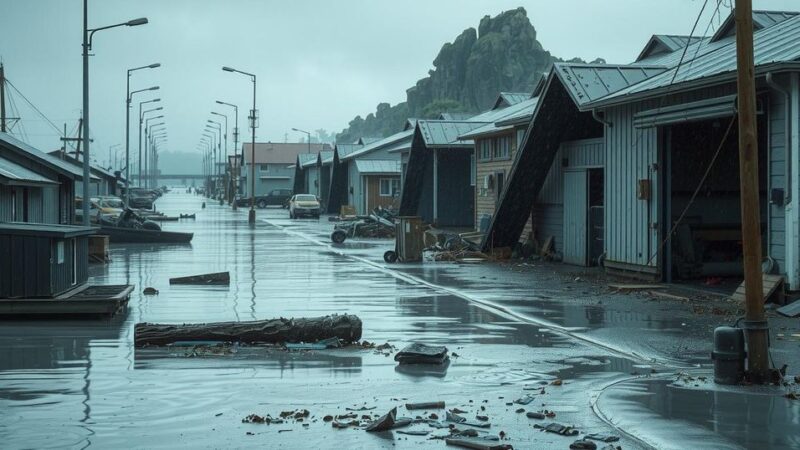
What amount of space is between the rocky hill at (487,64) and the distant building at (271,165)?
19008mm

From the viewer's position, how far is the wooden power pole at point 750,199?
10820mm

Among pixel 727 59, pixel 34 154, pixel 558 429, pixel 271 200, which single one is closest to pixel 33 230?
pixel 558 429

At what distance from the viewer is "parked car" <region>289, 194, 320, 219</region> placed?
236 ft

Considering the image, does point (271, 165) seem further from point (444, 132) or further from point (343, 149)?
point (444, 132)

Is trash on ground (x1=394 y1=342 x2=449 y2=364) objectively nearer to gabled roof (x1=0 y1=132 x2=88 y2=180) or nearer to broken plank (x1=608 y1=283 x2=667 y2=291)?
broken plank (x1=608 y1=283 x2=667 y2=291)

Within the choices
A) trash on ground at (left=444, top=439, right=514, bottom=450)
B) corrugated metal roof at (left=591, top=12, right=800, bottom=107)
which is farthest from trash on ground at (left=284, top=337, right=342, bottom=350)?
corrugated metal roof at (left=591, top=12, right=800, bottom=107)

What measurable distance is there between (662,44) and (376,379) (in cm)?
3147

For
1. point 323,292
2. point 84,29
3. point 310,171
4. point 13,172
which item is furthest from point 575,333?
point 310,171

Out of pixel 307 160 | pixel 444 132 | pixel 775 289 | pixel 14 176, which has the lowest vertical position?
pixel 775 289

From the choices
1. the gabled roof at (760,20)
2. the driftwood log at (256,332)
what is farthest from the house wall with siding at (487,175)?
the driftwood log at (256,332)

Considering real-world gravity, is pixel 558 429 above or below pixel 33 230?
below

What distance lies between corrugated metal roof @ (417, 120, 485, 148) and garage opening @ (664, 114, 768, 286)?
23615mm

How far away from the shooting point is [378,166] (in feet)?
221

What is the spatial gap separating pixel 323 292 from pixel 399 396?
429 inches
